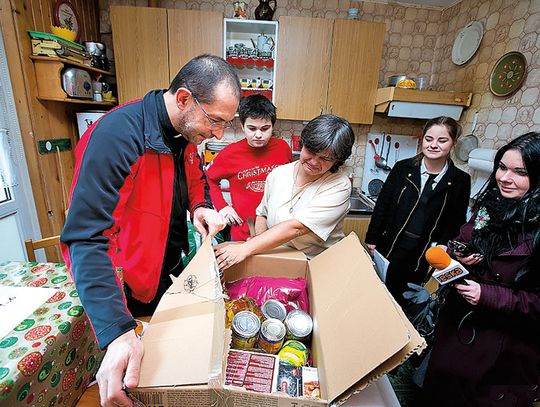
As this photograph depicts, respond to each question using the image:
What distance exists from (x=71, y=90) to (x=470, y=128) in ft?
9.81

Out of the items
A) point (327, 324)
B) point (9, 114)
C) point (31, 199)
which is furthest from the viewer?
point (31, 199)

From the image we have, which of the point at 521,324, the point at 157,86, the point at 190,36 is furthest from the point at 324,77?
the point at 521,324

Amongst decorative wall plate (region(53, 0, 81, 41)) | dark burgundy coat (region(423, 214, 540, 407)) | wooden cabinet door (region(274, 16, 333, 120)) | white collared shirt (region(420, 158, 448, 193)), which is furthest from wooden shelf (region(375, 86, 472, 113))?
decorative wall plate (region(53, 0, 81, 41))

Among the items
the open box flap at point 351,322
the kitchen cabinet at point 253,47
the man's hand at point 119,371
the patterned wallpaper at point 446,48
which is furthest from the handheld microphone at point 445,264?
the kitchen cabinet at point 253,47

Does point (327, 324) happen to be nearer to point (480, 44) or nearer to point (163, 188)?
point (163, 188)

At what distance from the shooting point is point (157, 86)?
91.5 inches

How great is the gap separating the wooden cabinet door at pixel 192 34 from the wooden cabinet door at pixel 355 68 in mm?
969

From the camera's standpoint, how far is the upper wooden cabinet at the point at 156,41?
2146 millimetres

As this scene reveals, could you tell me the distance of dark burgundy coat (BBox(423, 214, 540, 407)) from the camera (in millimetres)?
870

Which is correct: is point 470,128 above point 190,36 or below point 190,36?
below

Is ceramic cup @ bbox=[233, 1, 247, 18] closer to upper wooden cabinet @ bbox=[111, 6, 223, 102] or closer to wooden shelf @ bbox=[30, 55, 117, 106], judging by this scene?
upper wooden cabinet @ bbox=[111, 6, 223, 102]

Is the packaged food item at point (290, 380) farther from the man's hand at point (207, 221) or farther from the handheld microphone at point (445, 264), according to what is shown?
the handheld microphone at point (445, 264)

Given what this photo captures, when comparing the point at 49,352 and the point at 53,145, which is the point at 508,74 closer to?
the point at 49,352

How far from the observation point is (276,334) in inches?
27.7
